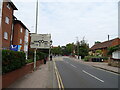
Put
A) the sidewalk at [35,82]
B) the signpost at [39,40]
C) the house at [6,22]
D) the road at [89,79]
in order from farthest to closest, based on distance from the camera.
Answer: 1. the house at [6,22]
2. the signpost at [39,40]
3. the road at [89,79]
4. the sidewalk at [35,82]

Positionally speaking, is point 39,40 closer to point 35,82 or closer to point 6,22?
point 6,22

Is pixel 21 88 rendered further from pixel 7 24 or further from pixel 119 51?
pixel 119 51

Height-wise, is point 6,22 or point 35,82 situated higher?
point 6,22

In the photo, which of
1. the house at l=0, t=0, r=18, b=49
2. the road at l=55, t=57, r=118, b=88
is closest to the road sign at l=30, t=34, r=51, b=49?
the house at l=0, t=0, r=18, b=49

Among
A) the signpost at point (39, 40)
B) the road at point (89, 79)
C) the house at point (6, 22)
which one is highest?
the house at point (6, 22)

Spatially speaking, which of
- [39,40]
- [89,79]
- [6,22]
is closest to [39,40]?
[39,40]

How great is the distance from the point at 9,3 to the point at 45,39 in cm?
995

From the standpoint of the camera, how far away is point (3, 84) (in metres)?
7.29

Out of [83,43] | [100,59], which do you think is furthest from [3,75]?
[83,43]

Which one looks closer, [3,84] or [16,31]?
[3,84]

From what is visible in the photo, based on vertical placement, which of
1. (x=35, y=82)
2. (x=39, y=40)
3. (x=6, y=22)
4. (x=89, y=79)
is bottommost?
(x=89, y=79)

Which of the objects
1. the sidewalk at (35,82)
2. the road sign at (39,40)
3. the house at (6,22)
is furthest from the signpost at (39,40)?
the sidewalk at (35,82)

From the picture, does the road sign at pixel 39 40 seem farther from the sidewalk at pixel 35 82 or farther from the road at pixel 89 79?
the sidewalk at pixel 35 82

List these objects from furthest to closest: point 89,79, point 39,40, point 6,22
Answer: point 6,22 → point 39,40 → point 89,79
